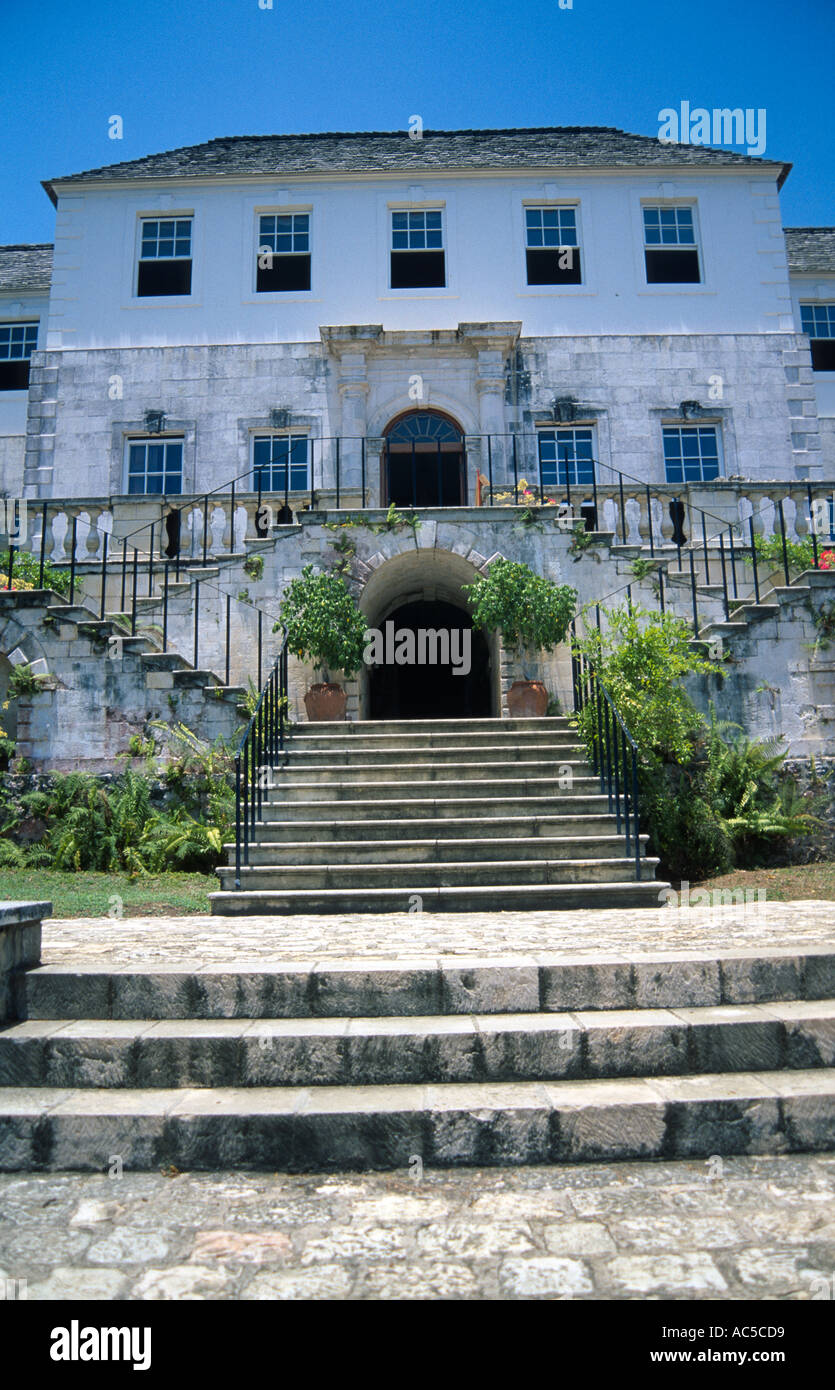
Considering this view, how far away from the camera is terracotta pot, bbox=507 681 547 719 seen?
35.5ft

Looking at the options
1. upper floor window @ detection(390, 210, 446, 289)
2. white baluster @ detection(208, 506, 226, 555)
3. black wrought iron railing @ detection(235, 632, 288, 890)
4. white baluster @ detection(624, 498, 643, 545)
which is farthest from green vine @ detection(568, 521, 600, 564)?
upper floor window @ detection(390, 210, 446, 289)

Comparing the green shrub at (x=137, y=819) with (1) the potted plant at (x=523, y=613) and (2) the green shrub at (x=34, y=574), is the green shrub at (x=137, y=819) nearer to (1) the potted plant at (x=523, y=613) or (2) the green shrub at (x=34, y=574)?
(2) the green shrub at (x=34, y=574)

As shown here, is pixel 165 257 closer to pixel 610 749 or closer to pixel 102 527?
pixel 102 527

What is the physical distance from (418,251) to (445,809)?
43.4ft

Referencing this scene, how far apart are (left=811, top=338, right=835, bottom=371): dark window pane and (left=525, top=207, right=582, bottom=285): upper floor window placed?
6.37 metres

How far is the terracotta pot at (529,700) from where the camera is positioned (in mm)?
10820

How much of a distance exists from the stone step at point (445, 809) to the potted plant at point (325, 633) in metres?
Result: 2.51

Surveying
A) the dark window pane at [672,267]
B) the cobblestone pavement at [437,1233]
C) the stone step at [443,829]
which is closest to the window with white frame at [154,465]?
the dark window pane at [672,267]

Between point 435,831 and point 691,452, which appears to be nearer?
point 435,831

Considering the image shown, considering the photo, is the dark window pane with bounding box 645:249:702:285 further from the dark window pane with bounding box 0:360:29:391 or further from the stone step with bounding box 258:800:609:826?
the dark window pane with bounding box 0:360:29:391

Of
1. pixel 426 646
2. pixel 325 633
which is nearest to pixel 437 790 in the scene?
pixel 325 633

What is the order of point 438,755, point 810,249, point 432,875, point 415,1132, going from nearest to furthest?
point 415,1132
point 432,875
point 438,755
point 810,249

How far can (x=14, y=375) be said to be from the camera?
66.6ft
